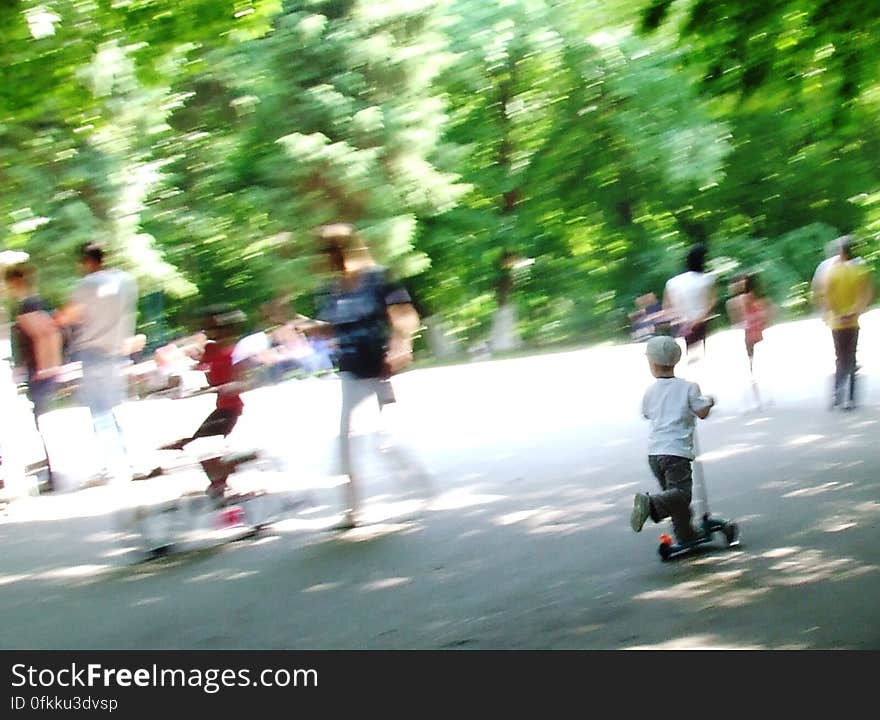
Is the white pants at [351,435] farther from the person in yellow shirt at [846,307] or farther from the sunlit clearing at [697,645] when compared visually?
the person in yellow shirt at [846,307]

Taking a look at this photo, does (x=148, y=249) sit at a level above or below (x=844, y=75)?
above

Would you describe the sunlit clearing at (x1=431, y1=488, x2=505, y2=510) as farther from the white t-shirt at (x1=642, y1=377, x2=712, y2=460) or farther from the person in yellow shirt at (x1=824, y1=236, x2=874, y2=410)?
the person in yellow shirt at (x1=824, y1=236, x2=874, y2=410)

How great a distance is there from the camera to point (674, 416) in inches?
285

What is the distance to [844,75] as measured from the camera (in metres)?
8.92

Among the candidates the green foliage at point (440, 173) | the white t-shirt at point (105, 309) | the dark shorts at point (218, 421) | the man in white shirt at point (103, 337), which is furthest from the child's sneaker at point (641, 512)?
the green foliage at point (440, 173)

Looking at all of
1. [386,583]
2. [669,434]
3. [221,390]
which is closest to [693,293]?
[221,390]

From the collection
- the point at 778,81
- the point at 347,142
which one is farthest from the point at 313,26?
the point at 778,81

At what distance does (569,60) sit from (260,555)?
28.0 metres

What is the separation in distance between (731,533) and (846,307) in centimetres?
599

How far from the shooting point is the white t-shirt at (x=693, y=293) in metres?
13.0
